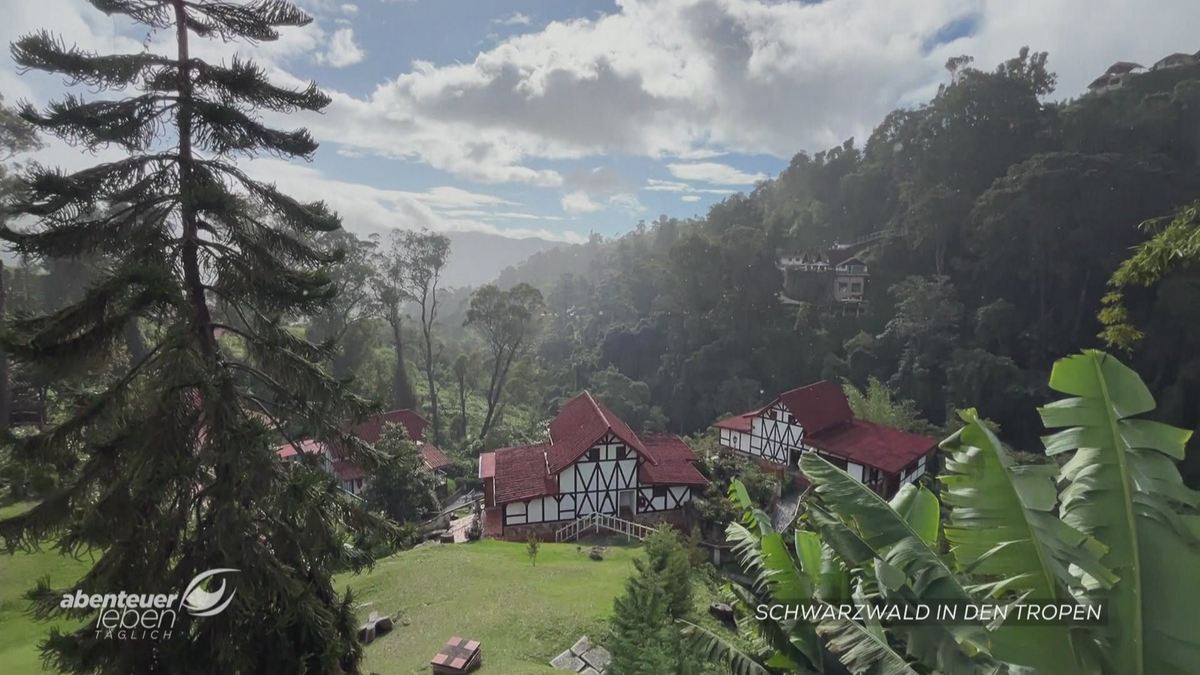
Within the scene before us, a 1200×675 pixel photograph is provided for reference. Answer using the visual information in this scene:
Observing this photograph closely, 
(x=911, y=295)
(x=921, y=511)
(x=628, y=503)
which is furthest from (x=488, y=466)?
(x=911, y=295)

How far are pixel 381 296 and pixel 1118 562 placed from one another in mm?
30556

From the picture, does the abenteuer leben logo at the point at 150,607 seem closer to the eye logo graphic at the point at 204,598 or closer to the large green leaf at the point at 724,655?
the eye logo graphic at the point at 204,598

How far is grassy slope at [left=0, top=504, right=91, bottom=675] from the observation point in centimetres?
897

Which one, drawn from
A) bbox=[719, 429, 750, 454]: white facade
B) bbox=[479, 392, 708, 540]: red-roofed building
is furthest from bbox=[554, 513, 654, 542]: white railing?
bbox=[719, 429, 750, 454]: white facade

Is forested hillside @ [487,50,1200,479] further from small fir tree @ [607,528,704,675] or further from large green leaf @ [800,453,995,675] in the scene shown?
large green leaf @ [800,453,995,675]

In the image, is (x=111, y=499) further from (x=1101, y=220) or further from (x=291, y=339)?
(x=1101, y=220)

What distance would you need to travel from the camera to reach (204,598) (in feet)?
17.8

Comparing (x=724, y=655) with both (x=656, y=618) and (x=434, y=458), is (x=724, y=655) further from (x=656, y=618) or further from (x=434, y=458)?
(x=434, y=458)

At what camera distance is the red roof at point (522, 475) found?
19328mm

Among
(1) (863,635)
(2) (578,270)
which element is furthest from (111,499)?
(2) (578,270)

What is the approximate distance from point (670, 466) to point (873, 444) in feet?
29.7

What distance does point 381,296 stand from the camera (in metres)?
30.1

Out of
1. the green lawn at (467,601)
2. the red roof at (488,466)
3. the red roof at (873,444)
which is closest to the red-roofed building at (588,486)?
the red roof at (488,466)

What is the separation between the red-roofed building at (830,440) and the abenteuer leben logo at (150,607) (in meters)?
20.5
